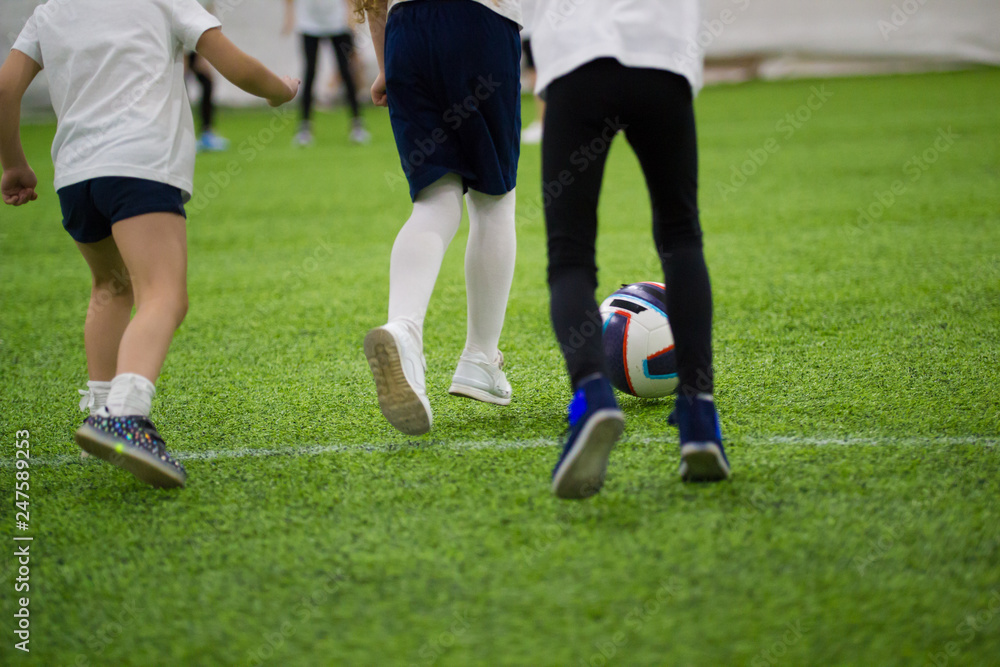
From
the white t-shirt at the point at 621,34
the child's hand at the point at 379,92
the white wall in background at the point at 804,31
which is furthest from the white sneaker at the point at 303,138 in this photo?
the white t-shirt at the point at 621,34

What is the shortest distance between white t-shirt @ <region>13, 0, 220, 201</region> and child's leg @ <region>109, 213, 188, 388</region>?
11cm

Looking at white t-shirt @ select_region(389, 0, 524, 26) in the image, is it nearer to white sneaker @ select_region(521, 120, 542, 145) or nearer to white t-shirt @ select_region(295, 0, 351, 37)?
white sneaker @ select_region(521, 120, 542, 145)

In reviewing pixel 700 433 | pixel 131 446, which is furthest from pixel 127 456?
pixel 700 433

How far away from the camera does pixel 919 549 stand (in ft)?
4.73

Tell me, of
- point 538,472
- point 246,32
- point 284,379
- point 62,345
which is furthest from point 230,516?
point 246,32

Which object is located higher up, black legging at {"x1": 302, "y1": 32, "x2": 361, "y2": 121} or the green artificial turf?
the green artificial turf

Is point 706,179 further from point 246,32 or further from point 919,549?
point 246,32

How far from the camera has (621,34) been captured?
1.56 m

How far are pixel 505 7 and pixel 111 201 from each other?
933 mm

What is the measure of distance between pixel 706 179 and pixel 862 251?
2.20 meters

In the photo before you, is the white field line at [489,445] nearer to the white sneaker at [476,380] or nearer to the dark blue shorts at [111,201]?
the white sneaker at [476,380]

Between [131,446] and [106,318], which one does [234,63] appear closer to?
[106,318]

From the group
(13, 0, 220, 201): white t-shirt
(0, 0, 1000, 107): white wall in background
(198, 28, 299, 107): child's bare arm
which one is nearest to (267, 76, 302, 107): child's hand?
(198, 28, 299, 107): child's bare arm

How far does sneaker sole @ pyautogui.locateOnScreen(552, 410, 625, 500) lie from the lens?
60.9 inches
